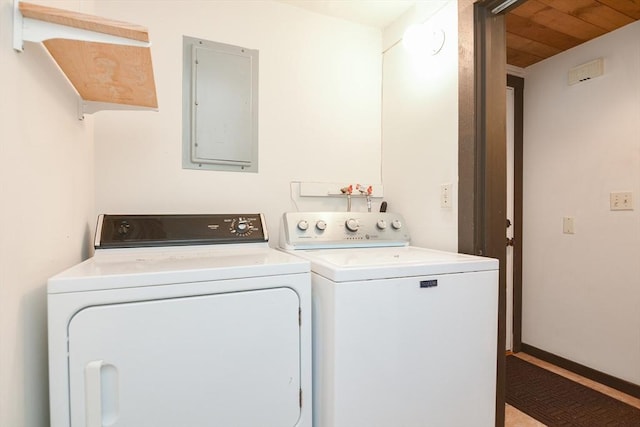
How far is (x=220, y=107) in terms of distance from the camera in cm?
179

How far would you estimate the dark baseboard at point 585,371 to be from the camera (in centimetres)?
210

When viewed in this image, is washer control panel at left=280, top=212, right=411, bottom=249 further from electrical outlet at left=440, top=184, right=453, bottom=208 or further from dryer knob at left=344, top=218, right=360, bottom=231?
electrical outlet at left=440, top=184, right=453, bottom=208

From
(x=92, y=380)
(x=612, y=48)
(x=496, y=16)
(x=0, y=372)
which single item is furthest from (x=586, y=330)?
(x=0, y=372)

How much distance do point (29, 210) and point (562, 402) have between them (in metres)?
2.84

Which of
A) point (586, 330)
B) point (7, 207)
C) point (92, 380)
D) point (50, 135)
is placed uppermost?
point (50, 135)

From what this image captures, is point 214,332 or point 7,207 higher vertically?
point 7,207

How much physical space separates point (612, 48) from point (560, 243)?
1.43 m

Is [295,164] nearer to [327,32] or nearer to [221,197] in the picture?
[221,197]

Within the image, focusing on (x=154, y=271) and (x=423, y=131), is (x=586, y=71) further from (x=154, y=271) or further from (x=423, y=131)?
(x=154, y=271)

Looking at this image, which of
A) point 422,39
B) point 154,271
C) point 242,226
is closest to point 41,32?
point 154,271

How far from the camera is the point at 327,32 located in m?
2.07

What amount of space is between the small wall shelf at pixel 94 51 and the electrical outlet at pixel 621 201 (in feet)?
9.33

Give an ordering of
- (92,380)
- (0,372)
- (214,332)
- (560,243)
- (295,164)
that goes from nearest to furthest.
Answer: (0,372), (92,380), (214,332), (295,164), (560,243)

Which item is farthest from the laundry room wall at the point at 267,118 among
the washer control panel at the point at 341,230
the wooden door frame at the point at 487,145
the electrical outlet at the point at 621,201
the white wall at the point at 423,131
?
the electrical outlet at the point at 621,201
